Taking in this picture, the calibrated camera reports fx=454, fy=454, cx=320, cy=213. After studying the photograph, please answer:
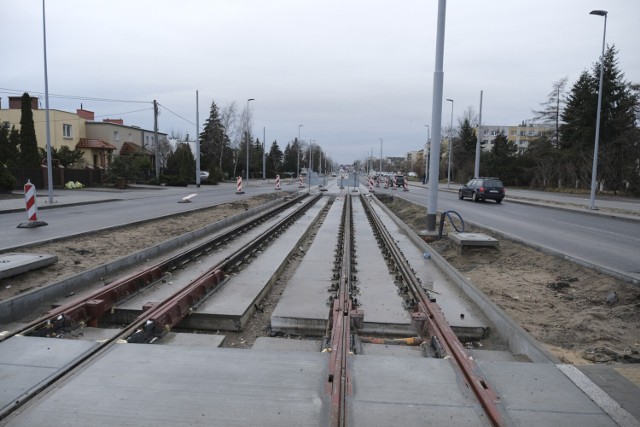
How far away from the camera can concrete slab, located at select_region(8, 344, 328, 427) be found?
3193mm

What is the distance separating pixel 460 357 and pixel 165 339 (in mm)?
3253

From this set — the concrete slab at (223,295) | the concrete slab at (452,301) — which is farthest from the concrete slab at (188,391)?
the concrete slab at (452,301)

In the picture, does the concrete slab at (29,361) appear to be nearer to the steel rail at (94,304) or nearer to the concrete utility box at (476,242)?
the steel rail at (94,304)

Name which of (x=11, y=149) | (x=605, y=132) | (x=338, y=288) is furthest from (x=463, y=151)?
(x=338, y=288)

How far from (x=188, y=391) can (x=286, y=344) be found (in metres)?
1.79

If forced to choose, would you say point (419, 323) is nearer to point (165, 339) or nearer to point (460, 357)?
point (460, 357)

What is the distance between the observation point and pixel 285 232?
14.8 metres

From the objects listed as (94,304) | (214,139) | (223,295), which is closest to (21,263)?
(94,304)

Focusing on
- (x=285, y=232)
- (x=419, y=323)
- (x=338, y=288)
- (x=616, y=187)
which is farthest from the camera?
(x=616, y=187)

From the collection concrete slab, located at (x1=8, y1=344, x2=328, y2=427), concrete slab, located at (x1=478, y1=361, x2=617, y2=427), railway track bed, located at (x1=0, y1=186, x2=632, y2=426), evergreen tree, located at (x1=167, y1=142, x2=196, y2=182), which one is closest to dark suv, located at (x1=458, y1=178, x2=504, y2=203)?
railway track bed, located at (x1=0, y1=186, x2=632, y2=426)

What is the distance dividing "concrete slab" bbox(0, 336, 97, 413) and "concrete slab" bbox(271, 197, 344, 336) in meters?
2.38

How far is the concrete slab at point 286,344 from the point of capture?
513 cm

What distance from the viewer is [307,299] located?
702cm

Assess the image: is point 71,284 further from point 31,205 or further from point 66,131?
point 66,131
